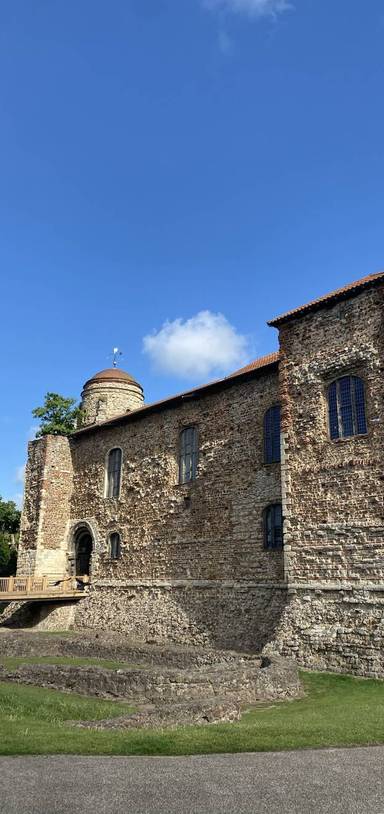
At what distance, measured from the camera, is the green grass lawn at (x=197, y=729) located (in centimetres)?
682

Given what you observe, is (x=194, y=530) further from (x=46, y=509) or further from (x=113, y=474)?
(x=46, y=509)

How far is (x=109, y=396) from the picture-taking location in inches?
1427

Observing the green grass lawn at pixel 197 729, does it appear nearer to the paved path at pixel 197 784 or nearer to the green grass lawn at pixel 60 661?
the paved path at pixel 197 784

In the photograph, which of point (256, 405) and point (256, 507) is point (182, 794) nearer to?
point (256, 507)

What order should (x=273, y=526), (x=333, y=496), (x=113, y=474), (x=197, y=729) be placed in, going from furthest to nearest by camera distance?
(x=113, y=474), (x=273, y=526), (x=333, y=496), (x=197, y=729)

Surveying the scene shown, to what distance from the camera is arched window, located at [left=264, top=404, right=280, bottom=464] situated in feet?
59.4

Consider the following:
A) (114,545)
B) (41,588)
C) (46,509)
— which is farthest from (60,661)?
(46,509)

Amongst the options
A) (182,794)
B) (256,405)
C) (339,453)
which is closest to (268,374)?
(256,405)

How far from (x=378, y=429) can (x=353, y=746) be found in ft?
26.9

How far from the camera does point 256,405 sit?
19.0 meters

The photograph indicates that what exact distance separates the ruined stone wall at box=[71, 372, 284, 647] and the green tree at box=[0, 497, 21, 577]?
11.1 m

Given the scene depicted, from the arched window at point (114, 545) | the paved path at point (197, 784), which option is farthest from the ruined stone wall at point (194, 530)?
the paved path at point (197, 784)

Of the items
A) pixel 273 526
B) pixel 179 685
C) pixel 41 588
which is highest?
pixel 273 526

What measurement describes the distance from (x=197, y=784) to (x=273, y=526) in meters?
12.3
